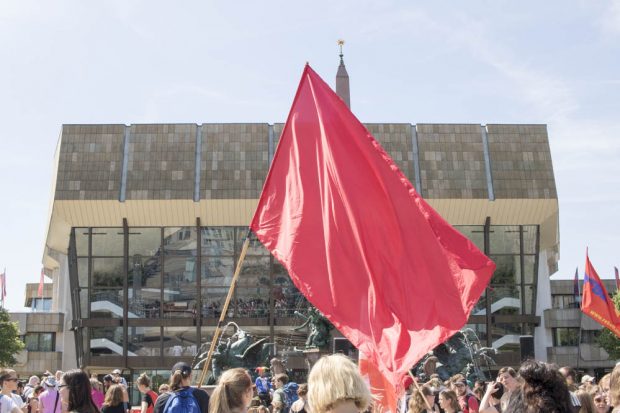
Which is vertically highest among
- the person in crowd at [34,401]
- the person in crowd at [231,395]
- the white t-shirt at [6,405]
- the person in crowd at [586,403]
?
the person in crowd at [231,395]

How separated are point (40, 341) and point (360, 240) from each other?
150 ft

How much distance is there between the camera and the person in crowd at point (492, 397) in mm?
7752

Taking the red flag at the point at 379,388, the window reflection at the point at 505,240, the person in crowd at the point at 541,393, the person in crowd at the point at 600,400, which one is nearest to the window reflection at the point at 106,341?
the window reflection at the point at 505,240

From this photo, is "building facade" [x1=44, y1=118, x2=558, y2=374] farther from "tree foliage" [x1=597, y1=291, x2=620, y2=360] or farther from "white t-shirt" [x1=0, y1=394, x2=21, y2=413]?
"white t-shirt" [x1=0, y1=394, x2=21, y2=413]

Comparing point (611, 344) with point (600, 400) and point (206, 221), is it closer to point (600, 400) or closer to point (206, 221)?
point (206, 221)

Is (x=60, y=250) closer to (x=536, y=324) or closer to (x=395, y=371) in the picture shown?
(x=536, y=324)

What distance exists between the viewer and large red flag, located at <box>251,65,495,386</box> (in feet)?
27.2

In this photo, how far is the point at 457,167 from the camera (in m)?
44.2

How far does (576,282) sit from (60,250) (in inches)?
1139

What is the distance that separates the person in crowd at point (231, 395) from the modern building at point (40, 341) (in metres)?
45.1

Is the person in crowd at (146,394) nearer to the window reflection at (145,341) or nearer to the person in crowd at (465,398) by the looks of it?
the person in crowd at (465,398)

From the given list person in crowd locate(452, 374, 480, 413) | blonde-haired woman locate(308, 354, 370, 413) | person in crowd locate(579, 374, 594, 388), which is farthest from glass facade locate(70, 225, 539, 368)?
blonde-haired woman locate(308, 354, 370, 413)

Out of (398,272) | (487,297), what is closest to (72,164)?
(487,297)

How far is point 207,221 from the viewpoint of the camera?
147ft
